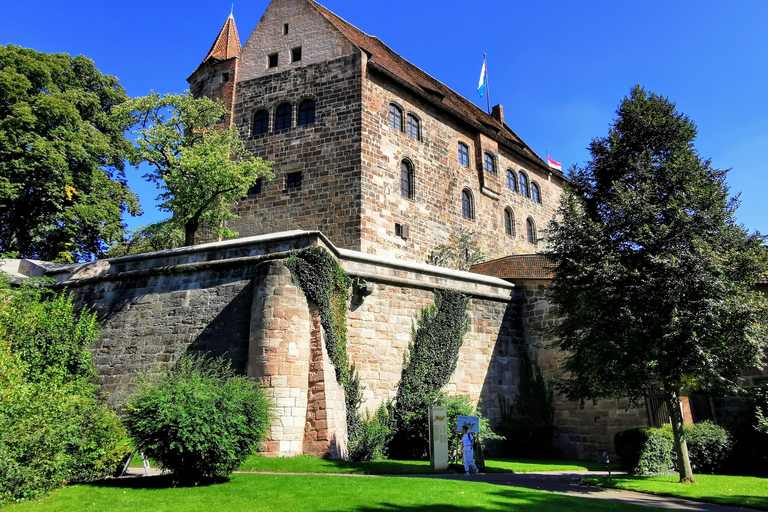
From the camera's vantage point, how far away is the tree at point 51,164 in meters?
24.8

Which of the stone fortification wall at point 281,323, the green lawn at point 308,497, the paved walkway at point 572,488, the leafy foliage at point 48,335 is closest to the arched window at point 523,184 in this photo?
the stone fortification wall at point 281,323

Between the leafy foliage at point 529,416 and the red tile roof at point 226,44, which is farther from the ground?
the red tile roof at point 226,44

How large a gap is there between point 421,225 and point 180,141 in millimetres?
10877

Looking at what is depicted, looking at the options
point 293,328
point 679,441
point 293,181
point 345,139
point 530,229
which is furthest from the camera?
point 530,229

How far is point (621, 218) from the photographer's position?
1521 cm

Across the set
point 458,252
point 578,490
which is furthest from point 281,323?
point 458,252

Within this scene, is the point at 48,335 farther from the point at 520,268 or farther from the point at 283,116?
the point at 520,268

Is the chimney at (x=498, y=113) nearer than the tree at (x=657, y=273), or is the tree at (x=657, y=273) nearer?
the tree at (x=657, y=273)

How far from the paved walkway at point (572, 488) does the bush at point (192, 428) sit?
195 centimetres

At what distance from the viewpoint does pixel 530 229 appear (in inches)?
1334

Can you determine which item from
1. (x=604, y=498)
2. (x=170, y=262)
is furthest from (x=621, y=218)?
(x=170, y=262)

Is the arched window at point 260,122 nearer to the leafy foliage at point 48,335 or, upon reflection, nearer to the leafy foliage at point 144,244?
the leafy foliage at point 144,244

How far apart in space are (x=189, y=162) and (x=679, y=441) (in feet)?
56.4

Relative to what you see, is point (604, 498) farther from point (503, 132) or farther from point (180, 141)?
point (503, 132)
